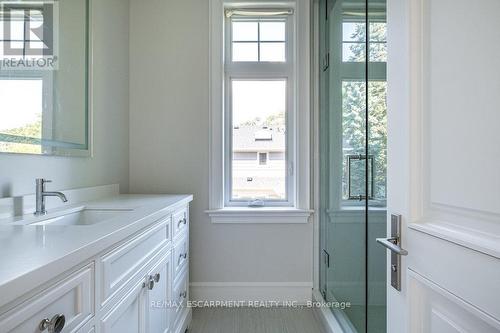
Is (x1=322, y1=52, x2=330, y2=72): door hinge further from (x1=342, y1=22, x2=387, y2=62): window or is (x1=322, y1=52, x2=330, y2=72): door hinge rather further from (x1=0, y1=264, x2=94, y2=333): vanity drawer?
(x1=0, y1=264, x2=94, y2=333): vanity drawer

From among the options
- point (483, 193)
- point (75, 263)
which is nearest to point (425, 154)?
point (483, 193)

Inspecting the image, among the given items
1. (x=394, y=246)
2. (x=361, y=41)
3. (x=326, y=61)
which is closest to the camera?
(x=394, y=246)

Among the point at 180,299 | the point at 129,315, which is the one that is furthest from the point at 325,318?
the point at 129,315

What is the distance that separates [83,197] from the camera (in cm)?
153

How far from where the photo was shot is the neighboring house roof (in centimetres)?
227

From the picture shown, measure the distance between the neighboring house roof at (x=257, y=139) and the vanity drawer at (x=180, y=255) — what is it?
85 centimetres

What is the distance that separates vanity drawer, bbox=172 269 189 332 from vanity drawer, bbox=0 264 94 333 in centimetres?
91

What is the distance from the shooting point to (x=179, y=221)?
168cm

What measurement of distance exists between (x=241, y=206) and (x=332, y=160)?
81 cm

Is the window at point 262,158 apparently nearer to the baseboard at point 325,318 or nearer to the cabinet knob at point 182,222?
the cabinet knob at point 182,222

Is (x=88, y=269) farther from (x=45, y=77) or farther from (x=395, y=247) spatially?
(x=45, y=77)

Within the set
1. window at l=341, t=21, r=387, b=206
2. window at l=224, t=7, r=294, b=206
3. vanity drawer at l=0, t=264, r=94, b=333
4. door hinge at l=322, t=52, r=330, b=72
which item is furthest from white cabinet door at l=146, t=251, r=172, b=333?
door hinge at l=322, t=52, r=330, b=72

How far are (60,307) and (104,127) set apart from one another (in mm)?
1387

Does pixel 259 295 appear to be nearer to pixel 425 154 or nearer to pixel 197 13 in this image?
pixel 425 154
